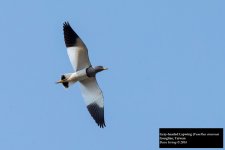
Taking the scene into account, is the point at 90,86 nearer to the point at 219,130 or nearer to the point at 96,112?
the point at 96,112

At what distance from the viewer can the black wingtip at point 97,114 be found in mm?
37156

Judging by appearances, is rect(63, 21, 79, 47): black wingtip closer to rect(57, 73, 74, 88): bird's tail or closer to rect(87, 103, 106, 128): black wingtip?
rect(57, 73, 74, 88): bird's tail

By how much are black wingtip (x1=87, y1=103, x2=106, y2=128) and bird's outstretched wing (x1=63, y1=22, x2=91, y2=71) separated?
160 cm

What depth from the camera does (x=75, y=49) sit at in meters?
37.0

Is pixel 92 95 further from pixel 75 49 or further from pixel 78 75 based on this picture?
pixel 75 49

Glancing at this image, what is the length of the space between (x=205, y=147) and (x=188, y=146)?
0.61m

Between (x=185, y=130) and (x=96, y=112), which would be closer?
(x=185, y=130)

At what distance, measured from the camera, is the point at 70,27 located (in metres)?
37.0

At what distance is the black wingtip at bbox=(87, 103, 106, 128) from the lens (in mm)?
37156

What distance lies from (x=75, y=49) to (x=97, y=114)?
2.59 meters

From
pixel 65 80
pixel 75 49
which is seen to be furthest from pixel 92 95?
pixel 75 49

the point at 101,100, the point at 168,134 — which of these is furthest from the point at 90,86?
the point at 168,134

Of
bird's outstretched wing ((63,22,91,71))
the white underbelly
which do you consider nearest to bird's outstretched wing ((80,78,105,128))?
the white underbelly

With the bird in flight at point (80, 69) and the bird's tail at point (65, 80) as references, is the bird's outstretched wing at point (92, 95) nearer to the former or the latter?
the bird in flight at point (80, 69)
